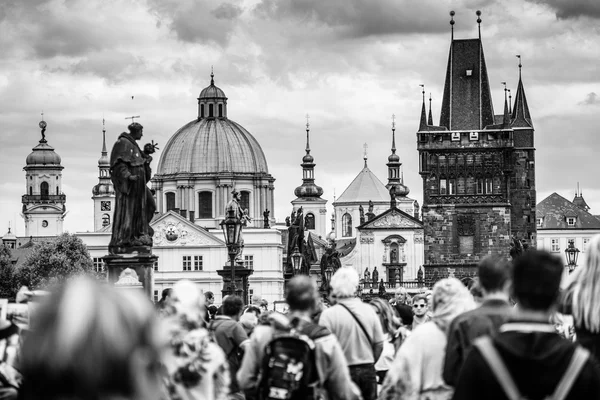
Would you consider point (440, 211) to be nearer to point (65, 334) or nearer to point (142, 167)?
point (142, 167)

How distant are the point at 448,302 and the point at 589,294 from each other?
5.53ft

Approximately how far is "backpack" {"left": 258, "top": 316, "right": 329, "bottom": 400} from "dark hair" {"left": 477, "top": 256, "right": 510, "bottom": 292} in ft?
3.50

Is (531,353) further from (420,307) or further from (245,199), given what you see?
(245,199)

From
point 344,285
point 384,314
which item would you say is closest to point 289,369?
point 344,285

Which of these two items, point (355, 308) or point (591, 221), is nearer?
point (355, 308)

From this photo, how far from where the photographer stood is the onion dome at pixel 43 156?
180875mm

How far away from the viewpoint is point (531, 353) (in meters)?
6.01

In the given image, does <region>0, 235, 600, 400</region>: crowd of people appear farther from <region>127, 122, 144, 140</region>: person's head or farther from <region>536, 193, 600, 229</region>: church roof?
<region>536, 193, 600, 229</region>: church roof

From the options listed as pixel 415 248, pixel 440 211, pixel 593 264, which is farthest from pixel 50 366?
pixel 415 248

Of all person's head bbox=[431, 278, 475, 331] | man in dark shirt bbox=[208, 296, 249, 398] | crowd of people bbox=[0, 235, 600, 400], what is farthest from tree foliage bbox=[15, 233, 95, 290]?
person's head bbox=[431, 278, 475, 331]

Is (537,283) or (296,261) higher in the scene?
(296,261)

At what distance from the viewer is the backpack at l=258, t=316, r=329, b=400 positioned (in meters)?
8.66

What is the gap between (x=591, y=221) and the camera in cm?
14500

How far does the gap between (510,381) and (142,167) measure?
11.5 m
